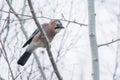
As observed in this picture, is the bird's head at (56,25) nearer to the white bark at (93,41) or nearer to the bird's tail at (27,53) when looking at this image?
the bird's tail at (27,53)

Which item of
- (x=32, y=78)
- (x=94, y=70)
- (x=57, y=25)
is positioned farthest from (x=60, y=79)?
(x=32, y=78)

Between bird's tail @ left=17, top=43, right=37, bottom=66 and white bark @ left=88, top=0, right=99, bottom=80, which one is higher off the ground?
white bark @ left=88, top=0, right=99, bottom=80

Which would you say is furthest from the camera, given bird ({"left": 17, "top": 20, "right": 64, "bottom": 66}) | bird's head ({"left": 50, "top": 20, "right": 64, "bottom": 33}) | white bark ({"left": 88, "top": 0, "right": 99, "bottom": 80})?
bird's head ({"left": 50, "top": 20, "right": 64, "bottom": 33})

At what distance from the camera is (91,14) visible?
2.17 meters

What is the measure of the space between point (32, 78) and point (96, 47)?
197 centimetres

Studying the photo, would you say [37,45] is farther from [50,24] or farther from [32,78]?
[32,78]

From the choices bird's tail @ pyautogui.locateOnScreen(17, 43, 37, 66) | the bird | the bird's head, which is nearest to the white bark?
the bird

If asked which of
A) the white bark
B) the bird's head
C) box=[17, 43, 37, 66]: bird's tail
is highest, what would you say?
the white bark

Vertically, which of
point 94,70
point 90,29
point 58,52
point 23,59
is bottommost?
point 58,52

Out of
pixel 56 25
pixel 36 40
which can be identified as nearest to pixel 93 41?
pixel 36 40

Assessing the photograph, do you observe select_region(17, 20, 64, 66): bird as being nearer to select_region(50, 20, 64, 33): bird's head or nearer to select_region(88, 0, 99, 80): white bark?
select_region(50, 20, 64, 33): bird's head

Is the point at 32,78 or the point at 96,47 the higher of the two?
the point at 96,47

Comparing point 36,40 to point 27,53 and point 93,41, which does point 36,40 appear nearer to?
point 27,53

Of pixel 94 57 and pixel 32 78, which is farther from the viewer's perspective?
pixel 32 78
